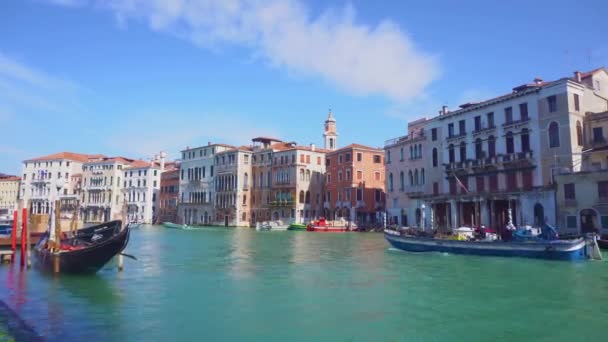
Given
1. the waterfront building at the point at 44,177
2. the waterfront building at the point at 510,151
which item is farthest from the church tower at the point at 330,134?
the waterfront building at the point at 44,177

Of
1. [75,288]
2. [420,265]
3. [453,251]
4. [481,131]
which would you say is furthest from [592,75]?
[75,288]

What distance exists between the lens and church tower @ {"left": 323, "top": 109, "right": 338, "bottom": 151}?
55.9 m

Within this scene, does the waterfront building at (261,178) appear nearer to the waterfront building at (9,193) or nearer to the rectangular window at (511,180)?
the rectangular window at (511,180)

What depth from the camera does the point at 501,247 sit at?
1917 cm

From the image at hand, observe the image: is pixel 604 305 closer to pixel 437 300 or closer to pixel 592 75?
pixel 437 300

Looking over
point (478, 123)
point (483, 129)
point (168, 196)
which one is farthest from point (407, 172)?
point (168, 196)

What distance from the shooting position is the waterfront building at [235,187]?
182 ft

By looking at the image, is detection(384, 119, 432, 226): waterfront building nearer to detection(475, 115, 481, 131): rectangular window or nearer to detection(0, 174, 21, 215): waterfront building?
detection(475, 115, 481, 131): rectangular window

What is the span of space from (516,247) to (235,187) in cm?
4070

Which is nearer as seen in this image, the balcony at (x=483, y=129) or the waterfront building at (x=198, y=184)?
the balcony at (x=483, y=129)

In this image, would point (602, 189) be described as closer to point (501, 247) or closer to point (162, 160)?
point (501, 247)

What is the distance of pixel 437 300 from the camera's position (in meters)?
10.3

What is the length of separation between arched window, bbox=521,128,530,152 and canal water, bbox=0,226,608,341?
13020 millimetres

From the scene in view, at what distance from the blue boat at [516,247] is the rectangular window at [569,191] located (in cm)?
753
